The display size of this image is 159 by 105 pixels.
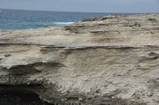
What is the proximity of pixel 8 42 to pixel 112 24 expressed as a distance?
17.3 feet

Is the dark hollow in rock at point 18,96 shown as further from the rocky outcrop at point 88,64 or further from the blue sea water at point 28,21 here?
the blue sea water at point 28,21

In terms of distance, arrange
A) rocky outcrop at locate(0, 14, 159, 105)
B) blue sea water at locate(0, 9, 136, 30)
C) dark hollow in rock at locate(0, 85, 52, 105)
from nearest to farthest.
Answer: rocky outcrop at locate(0, 14, 159, 105) → dark hollow in rock at locate(0, 85, 52, 105) → blue sea water at locate(0, 9, 136, 30)

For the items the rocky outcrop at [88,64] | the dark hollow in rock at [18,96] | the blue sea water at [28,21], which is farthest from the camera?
the blue sea water at [28,21]

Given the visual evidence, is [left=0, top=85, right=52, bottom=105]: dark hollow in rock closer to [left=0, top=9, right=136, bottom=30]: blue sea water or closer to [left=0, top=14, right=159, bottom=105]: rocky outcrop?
[left=0, top=14, right=159, bottom=105]: rocky outcrop

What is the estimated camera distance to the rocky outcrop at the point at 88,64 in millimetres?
9758

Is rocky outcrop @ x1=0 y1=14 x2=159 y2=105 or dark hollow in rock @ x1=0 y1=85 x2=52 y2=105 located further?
dark hollow in rock @ x1=0 y1=85 x2=52 y2=105

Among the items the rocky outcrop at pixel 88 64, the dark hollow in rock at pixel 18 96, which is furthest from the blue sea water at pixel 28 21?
the rocky outcrop at pixel 88 64

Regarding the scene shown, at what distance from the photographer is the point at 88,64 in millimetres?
10414

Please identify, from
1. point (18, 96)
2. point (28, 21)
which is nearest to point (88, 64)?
point (18, 96)

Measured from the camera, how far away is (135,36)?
35.2 ft

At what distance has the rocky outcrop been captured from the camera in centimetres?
976

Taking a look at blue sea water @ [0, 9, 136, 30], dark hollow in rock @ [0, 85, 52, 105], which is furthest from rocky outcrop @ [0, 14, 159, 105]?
blue sea water @ [0, 9, 136, 30]

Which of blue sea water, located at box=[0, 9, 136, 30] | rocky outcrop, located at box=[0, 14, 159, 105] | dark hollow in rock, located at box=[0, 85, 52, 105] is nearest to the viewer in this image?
rocky outcrop, located at box=[0, 14, 159, 105]

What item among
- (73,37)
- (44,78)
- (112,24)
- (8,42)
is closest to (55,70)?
(44,78)
